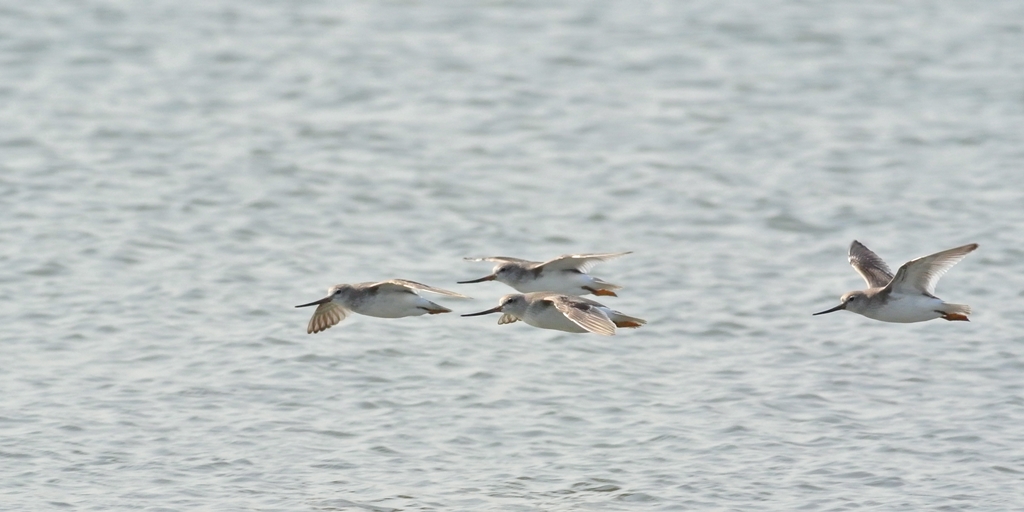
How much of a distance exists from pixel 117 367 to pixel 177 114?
8.20m

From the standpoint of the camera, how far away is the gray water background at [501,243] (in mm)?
10719

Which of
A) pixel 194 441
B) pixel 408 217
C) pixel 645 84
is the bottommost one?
pixel 194 441

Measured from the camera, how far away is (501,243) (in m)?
15.6

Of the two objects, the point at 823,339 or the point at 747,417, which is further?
the point at 823,339

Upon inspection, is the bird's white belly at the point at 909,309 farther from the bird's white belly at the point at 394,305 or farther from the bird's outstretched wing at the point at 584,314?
the bird's white belly at the point at 394,305

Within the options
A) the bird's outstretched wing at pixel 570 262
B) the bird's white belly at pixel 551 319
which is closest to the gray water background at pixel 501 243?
the bird's white belly at pixel 551 319

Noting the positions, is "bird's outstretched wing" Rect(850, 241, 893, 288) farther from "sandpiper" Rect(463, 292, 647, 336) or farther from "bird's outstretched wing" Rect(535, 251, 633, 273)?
"bird's outstretched wing" Rect(535, 251, 633, 273)

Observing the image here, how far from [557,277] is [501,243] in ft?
14.5

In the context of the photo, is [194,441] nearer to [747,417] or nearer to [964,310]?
[747,417]

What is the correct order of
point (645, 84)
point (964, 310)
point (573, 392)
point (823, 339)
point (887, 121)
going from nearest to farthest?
1. point (964, 310)
2. point (573, 392)
3. point (823, 339)
4. point (887, 121)
5. point (645, 84)

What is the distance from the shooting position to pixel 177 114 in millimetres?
19875

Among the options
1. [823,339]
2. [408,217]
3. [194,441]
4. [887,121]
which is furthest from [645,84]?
[194,441]

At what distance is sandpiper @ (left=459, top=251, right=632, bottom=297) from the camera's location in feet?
36.3

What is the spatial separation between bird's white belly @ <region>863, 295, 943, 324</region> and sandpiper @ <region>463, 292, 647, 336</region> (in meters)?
1.66
